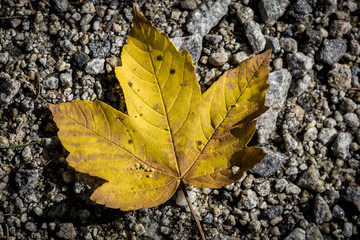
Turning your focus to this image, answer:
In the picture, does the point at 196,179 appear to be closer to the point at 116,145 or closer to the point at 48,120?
the point at 116,145

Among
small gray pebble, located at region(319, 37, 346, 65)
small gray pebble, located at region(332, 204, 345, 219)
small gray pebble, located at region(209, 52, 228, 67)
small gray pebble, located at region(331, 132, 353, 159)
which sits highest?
small gray pebble, located at region(209, 52, 228, 67)

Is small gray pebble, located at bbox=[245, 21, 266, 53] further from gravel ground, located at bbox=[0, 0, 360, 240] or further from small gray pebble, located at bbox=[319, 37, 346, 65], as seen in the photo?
small gray pebble, located at bbox=[319, 37, 346, 65]

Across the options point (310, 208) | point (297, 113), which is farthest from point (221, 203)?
point (297, 113)

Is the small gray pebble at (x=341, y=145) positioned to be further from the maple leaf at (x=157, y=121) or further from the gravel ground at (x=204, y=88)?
the maple leaf at (x=157, y=121)

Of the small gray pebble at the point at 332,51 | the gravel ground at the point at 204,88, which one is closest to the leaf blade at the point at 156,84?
the gravel ground at the point at 204,88

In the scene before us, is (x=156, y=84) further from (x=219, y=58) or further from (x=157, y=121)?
(x=219, y=58)

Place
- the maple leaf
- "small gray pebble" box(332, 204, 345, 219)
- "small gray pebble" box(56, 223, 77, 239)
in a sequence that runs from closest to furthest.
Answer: the maple leaf → "small gray pebble" box(56, 223, 77, 239) → "small gray pebble" box(332, 204, 345, 219)

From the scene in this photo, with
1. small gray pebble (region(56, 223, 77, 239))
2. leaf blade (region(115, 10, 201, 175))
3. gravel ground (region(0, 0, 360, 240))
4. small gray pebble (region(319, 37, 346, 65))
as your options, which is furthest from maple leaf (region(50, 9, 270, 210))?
small gray pebble (region(319, 37, 346, 65))
